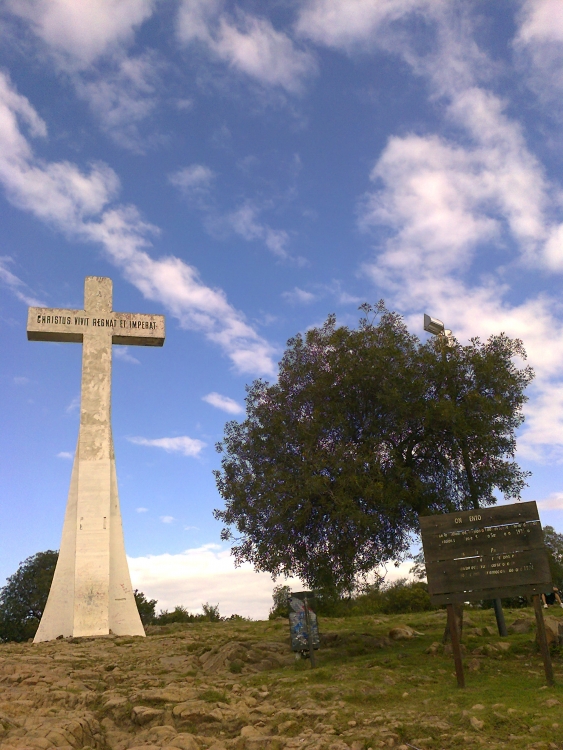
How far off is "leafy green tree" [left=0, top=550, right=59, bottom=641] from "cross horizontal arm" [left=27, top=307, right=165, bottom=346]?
23243mm

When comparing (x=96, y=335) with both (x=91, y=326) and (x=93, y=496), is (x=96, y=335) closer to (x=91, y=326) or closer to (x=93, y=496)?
(x=91, y=326)

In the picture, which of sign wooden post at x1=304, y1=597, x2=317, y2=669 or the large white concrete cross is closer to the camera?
sign wooden post at x1=304, y1=597, x2=317, y2=669

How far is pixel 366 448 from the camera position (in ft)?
59.6

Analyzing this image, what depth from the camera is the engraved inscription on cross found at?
90.0ft

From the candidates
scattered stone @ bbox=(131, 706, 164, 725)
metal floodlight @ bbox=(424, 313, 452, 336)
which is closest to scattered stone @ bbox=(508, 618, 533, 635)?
metal floodlight @ bbox=(424, 313, 452, 336)

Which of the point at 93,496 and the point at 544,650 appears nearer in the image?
the point at 544,650

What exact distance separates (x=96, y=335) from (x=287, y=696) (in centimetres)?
1897

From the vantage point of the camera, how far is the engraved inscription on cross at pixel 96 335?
27422mm

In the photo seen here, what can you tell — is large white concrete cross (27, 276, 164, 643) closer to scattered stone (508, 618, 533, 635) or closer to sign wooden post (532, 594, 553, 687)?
scattered stone (508, 618, 533, 635)

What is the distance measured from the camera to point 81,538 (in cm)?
2608

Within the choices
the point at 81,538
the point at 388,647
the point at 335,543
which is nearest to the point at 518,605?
the point at 388,647

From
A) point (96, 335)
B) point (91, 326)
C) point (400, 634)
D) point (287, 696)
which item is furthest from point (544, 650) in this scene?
point (91, 326)

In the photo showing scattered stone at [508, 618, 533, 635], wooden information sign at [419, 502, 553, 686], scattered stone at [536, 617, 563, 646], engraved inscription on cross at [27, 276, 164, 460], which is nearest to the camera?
wooden information sign at [419, 502, 553, 686]

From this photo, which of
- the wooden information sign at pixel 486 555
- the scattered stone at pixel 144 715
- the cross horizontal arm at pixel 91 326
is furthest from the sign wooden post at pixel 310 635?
the cross horizontal arm at pixel 91 326
